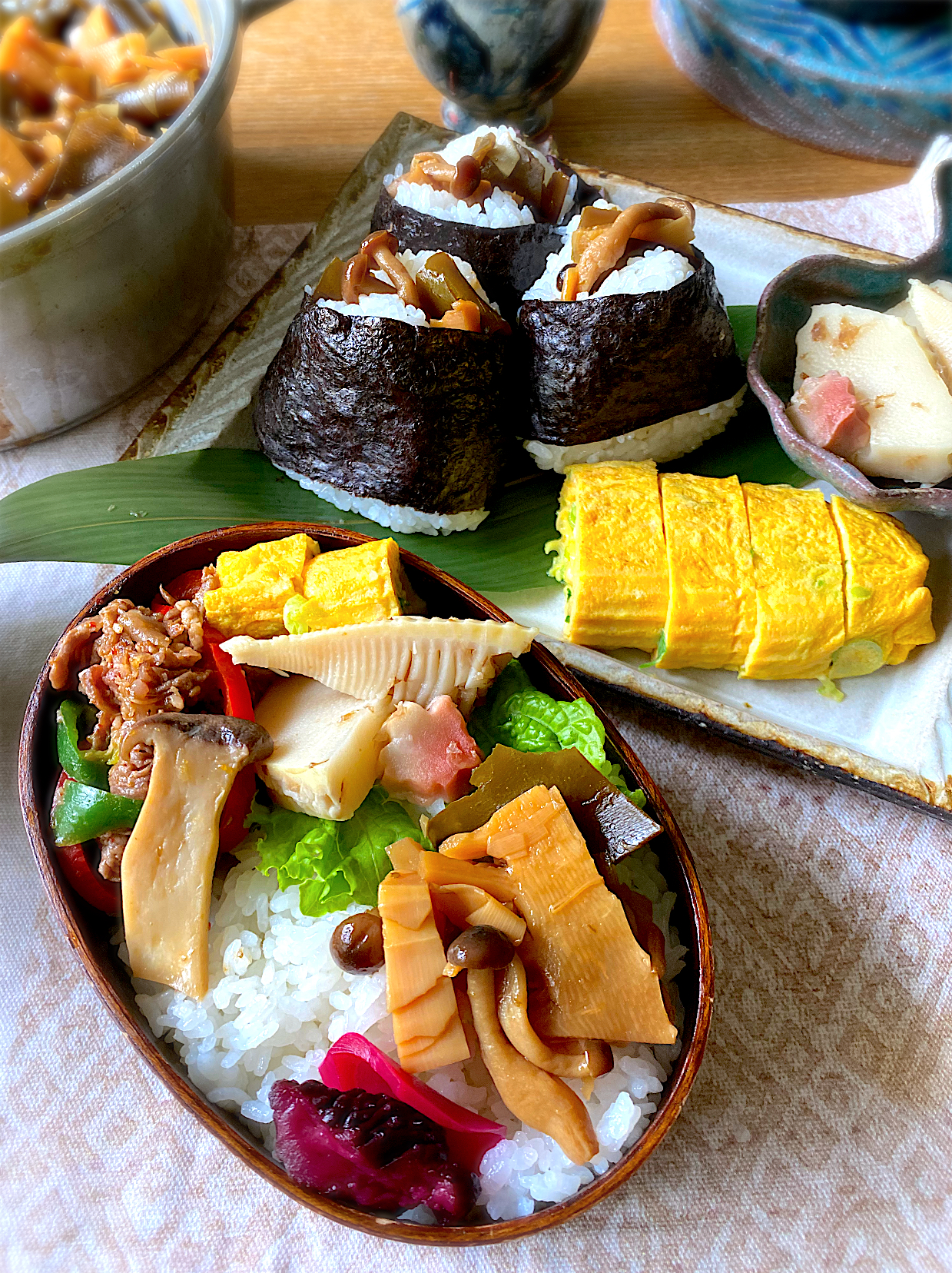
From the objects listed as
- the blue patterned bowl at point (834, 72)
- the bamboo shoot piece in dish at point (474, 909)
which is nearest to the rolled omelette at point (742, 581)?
the bamboo shoot piece in dish at point (474, 909)

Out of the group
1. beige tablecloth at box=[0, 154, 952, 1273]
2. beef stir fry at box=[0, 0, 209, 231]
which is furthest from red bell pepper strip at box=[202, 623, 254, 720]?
beef stir fry at box=[0, 0, 209, 231]

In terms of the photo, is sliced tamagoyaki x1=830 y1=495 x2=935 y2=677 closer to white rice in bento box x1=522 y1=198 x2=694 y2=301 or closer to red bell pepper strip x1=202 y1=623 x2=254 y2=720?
white rice in bento box x1=522 y1=198 x2=694 y2=301

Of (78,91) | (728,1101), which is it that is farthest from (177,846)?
(78,91)

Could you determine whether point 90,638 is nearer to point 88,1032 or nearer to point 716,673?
point 88,1032

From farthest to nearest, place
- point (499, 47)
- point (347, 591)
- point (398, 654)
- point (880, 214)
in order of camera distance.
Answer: point (880, 214) < point (499, 47) < point (347, 591) < point (398, 654)

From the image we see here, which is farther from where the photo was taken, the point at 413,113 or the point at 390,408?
the point at 413,113

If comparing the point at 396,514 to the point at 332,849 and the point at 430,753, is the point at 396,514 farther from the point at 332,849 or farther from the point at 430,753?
the point at 332,849
